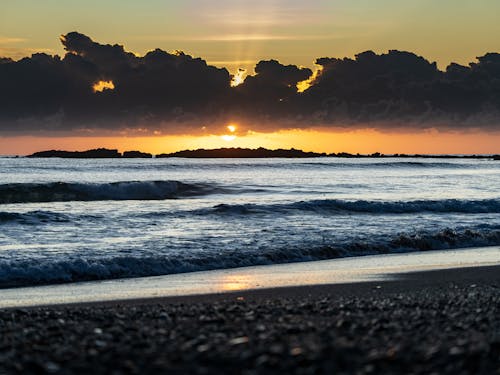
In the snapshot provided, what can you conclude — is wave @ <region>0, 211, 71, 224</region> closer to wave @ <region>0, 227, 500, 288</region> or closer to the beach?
the beach

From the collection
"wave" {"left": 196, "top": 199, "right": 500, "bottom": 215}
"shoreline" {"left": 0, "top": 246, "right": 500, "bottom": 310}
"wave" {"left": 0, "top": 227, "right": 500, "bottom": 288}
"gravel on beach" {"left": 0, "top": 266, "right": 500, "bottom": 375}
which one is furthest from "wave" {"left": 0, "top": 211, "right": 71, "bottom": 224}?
"gravel on beach" {"left": 0, "top": 266, "right": 500, "bottom": 375}

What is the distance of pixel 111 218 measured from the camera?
25312 mm

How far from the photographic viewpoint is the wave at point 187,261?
1410 centimetres

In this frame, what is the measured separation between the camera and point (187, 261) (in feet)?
51.3

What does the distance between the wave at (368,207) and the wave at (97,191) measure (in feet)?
47.3

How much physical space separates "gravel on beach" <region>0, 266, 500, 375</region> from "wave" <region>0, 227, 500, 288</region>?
4.98 m

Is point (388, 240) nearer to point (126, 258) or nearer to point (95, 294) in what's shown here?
point (126, 258)

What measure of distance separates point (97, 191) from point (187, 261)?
97.0 feet

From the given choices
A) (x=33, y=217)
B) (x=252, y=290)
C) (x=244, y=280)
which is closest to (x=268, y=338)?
(x=252, y=290)

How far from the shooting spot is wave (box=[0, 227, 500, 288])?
14.1 metres

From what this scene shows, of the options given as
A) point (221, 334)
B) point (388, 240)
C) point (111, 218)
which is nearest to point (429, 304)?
point (221, 334)

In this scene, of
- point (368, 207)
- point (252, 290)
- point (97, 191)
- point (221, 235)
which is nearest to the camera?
point (252, 290)

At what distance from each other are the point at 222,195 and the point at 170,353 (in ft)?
125

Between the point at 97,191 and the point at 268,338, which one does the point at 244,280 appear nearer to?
the point at 268,338
